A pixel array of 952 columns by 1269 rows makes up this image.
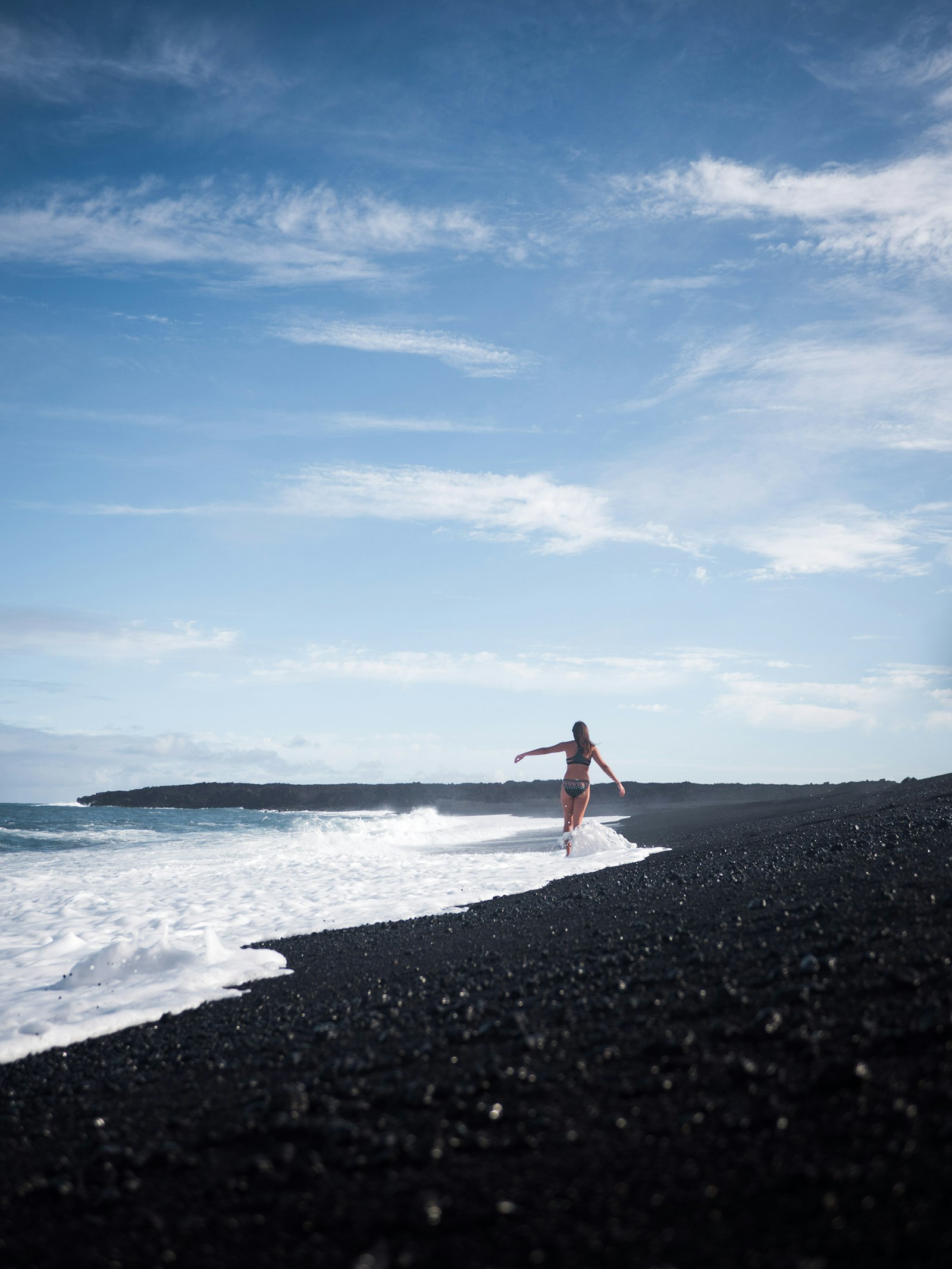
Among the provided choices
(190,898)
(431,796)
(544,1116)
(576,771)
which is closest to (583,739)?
(576,771)

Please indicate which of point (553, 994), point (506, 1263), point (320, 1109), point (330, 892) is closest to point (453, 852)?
point (330, 892)

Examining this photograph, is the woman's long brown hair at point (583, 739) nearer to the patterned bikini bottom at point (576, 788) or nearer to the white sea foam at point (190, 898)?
the patterned bikini bottom at point (576, 788)

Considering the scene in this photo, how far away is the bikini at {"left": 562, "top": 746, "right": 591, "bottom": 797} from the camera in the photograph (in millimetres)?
15375

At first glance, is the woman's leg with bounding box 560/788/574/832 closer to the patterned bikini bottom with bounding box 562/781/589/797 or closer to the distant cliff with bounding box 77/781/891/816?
the patterned bikini bottom with bounding box 562/781/589/797

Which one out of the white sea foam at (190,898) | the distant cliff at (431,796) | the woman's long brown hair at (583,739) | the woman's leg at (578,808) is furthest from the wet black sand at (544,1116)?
the distant cliff at (431,796)

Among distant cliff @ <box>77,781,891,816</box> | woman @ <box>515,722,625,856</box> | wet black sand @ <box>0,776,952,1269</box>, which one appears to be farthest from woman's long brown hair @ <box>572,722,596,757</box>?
distant cliff @ <box>77,781,891,816</box>

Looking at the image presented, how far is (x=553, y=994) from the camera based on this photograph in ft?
14.4

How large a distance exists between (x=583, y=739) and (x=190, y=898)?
7.37m

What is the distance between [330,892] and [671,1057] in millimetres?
9670

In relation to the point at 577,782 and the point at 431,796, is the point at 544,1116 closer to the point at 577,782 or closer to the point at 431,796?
the point at 577,782

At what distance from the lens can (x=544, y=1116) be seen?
2.82 metres

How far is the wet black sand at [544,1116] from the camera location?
86.3 inches

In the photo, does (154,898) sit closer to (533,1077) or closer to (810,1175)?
(533,1077)

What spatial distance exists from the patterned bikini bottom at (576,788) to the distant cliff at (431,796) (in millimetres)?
26247
